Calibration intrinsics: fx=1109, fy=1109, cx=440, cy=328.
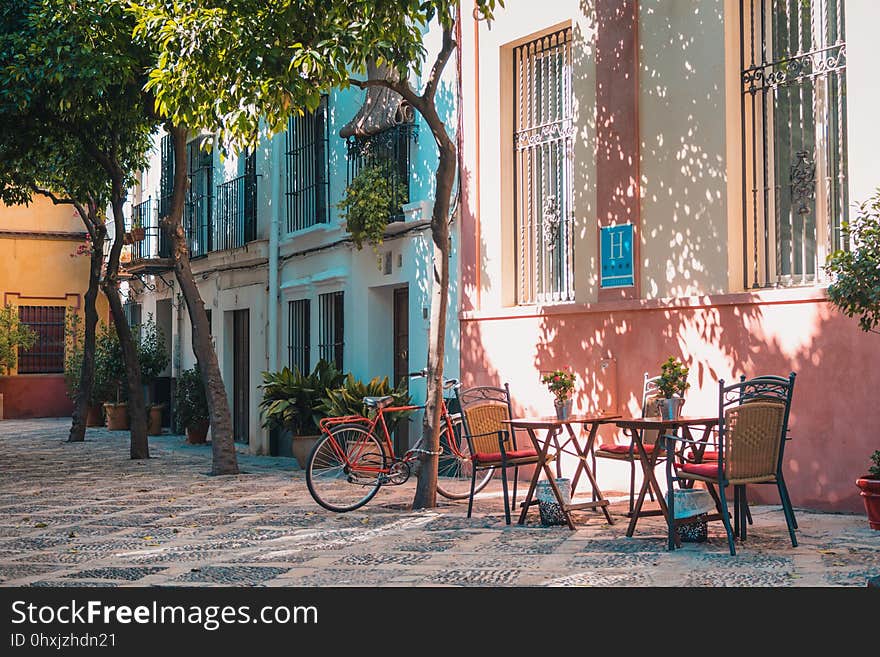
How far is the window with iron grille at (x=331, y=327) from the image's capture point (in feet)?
48.9

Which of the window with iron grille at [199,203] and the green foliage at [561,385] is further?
the window with iron grille at [199,203]

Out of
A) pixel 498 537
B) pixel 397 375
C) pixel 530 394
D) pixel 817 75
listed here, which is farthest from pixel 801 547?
pixel 397 375

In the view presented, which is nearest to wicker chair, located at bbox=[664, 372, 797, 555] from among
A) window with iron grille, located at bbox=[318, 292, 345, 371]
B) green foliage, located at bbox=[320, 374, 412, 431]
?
green foliage, located at bbox=[320, 374, 412, 431]

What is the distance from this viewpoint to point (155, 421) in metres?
20.8

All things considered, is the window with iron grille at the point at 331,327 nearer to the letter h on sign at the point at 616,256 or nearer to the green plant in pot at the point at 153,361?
the letter h on sign at the point at 616,256

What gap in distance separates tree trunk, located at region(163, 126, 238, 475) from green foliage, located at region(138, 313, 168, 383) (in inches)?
329

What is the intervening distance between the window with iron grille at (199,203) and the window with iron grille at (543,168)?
8472 millimetres

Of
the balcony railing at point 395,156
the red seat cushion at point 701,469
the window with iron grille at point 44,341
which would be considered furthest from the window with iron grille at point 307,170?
the window with iron grille at point 44,341

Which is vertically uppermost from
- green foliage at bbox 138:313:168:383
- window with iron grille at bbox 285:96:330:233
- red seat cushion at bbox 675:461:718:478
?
window with iron grille at bbox 285:96:330:233

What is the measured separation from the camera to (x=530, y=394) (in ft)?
36.9

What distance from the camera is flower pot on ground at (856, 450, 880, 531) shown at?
703 centimetres

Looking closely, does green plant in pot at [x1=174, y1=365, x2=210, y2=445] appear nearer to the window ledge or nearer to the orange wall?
the window ledge

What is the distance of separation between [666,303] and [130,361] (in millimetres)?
8356

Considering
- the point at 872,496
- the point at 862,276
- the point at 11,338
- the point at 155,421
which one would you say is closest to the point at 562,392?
the point at 872,496
